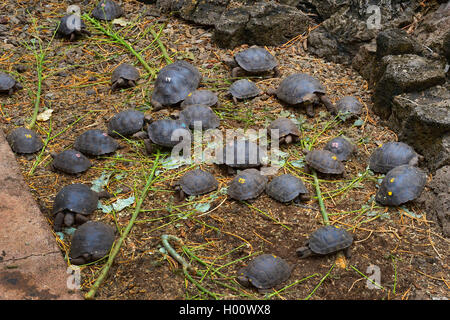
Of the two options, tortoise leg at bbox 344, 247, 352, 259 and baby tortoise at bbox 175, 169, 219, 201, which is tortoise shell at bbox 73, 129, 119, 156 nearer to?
baby tortoise at bbox 175, 169, 219, 201

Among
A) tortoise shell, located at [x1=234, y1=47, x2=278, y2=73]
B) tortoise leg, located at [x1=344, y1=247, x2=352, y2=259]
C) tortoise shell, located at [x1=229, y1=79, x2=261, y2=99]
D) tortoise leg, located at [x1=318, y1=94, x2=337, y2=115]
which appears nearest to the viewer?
tortoise leg, located at [x1=344, y1=247, x2=352, y2=259]

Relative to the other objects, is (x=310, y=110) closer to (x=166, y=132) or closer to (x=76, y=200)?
(x=166, y=132)

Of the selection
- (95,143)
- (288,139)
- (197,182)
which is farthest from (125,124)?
(288,139)

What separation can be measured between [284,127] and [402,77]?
1230 millimetres

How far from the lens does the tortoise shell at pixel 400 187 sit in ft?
12.6

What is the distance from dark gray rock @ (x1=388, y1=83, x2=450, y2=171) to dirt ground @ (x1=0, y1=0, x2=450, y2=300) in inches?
8.8

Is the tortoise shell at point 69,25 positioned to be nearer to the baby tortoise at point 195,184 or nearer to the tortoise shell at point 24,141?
the tortoise shell at point 24,141

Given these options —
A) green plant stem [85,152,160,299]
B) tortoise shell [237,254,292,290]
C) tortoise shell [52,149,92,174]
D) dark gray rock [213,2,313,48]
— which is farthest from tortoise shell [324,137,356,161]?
tortoise shell [52,149,92,174]

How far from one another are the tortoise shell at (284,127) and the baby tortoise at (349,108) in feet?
A: 1.78

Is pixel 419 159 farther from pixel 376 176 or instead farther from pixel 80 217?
pixel 80 217

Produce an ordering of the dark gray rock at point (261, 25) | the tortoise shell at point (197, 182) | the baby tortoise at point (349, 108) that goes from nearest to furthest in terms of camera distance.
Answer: the tortoise shell at point (197, 182) → the baby tortoise at point (349, 108) → the dark gray rock at point (261, 25)

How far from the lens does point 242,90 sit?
16.4ft

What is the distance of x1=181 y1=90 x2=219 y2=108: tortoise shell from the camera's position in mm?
4828

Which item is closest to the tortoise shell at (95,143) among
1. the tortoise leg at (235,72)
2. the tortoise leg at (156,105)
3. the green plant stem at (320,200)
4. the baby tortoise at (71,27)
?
the tortoise leg at (156,105)
